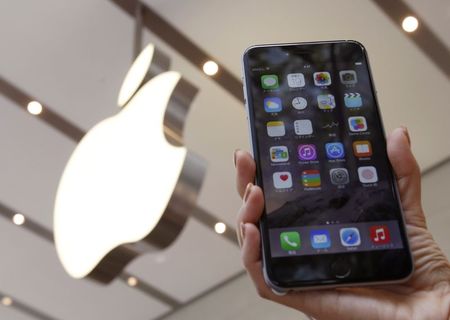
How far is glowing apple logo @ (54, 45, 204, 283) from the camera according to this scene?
235 centimetres

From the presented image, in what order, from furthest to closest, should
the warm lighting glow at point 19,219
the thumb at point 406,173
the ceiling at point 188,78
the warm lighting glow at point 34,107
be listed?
the warm lighting glow at point 19,219, the warm lighting glow at point 34,107, the ceiling at point 188,78, the thumb at point 406,173

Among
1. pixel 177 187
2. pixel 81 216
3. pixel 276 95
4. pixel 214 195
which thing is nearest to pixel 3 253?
pixel 214 195

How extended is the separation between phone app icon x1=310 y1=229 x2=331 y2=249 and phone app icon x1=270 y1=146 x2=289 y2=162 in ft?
0.52

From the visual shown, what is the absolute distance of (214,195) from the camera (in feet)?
18.5

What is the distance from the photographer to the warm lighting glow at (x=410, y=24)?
4401mm

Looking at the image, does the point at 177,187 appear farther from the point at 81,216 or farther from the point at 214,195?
the point at 214,195

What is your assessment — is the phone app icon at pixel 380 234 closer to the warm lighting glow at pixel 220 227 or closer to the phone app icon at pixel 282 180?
the phone app icon at pixel 282 180

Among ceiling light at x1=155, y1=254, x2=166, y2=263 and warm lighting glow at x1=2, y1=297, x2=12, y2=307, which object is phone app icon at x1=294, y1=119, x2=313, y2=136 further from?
warm lighting glow at x1=2, y1=297, x2=12, y2=307

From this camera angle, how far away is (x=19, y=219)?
19.2 feet

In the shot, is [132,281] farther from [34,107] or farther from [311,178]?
[311,178]

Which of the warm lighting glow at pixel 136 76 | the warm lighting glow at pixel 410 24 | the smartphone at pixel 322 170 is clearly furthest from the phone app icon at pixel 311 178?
the warm lighting glow at pixel 410 24

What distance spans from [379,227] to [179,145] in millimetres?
1381

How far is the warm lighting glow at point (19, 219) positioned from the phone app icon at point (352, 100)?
4.93 metres

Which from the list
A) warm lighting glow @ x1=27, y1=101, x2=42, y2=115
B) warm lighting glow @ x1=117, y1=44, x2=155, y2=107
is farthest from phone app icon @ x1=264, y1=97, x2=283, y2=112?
warm lighting glow @ x1=27, y1=101, x2=42, y2=115
